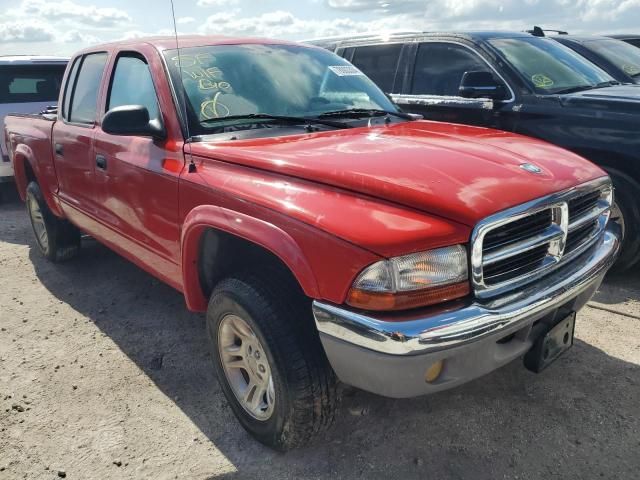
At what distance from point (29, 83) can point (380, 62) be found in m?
4.60

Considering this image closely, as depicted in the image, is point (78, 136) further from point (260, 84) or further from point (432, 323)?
point (432, 323)

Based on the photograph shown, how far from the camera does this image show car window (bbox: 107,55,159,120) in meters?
3.12

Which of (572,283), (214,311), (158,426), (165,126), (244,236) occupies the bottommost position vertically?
(158,426)

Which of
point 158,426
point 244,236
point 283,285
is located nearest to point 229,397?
point 158,426

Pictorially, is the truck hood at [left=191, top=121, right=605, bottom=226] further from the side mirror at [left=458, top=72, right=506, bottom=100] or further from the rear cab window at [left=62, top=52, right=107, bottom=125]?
the side mirror at [left=458, top=72, right=506, bottom=100]

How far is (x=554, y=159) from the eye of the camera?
2529 millimetres

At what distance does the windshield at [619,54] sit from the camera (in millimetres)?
6508

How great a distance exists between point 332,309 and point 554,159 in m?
1.32

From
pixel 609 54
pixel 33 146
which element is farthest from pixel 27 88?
pixel 609 54

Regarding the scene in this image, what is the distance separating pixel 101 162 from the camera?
11.3ft

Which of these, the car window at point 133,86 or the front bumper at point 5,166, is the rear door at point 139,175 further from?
the front bumper at point 5,166

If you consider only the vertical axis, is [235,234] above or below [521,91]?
below

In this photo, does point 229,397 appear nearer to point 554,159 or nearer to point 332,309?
point 332,309

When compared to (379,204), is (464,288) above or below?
below
